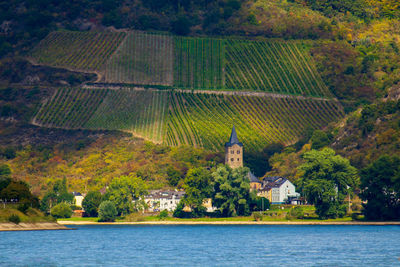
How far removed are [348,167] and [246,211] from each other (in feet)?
77.5

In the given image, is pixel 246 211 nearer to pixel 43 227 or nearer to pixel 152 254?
pixel 43 227

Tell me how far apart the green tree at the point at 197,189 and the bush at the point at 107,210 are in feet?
46.0

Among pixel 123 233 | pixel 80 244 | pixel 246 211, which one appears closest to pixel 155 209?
pixel 246 211

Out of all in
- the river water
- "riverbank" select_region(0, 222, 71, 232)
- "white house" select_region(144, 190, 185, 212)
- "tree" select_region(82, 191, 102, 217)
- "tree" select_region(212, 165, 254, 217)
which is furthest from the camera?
"white house" select_region(144, 190, 185, 212)

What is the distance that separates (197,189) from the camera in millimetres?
172500

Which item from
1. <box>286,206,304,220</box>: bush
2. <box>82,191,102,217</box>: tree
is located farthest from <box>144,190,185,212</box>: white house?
<box>286,206,304,220</box>: bush

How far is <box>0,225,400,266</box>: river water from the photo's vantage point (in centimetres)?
9565

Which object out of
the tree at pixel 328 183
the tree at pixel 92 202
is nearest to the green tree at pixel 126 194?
the tree at pixel 92 202

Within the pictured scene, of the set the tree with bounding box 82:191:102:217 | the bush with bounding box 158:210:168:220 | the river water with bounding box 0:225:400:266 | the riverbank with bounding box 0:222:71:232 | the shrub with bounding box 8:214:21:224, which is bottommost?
the river water with bounding box 0:225:400:266

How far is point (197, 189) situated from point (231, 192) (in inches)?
302

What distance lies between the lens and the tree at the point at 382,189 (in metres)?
145

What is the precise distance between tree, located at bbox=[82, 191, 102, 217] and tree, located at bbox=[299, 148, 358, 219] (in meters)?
45.7

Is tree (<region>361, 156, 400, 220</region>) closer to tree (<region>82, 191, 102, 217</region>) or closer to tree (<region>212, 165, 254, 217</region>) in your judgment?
tree (<region>212, 165, 254, 217</region>)

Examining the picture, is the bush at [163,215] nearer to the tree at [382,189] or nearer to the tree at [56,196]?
the tree at [56,196]
